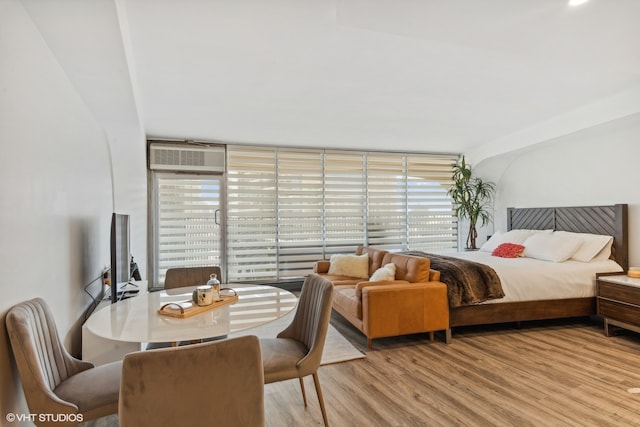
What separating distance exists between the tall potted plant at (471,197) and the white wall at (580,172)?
0.69 feet

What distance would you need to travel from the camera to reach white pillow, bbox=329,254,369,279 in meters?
4.39

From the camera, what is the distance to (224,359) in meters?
1.07

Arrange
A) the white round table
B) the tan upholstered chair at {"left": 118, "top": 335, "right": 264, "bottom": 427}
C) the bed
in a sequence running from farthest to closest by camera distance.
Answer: the bed
the white round table
the tan upholstered chair at {"left": 118, "top": 335, "right": 264, "bottom": 427}

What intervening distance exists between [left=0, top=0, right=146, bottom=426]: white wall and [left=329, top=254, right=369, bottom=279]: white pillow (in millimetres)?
2710

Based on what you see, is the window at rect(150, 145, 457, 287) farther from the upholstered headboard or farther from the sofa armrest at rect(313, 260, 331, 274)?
the upholstered headboard

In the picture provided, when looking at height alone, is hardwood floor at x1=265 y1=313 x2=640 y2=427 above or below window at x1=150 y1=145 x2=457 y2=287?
below

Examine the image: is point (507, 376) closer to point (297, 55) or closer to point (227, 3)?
point (297, 55)

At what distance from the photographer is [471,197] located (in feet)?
19.8

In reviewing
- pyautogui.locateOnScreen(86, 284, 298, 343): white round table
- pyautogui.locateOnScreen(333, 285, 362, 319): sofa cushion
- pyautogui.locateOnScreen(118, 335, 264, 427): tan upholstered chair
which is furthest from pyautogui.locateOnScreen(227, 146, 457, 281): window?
pyautogui.locateOnScreen(118, 335, 264, 427): tan upholstered chair

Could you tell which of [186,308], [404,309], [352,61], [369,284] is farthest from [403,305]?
[352,61]

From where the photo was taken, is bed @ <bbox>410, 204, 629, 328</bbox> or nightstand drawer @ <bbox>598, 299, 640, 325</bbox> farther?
bed @ <bbox>410, 204, 629, 328</bbox>

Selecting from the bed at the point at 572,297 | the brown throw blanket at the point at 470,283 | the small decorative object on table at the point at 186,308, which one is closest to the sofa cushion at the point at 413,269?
the brown throw blanket at the point at 470,283

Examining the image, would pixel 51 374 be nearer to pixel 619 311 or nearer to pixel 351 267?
pixel 351 267

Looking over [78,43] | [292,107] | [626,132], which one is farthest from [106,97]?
[626,132]
